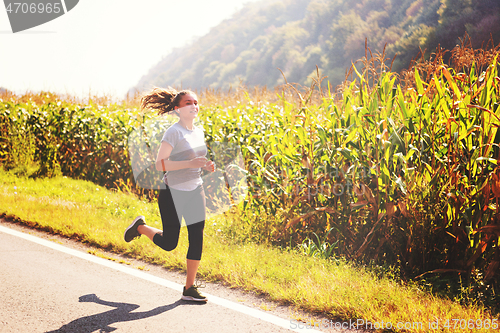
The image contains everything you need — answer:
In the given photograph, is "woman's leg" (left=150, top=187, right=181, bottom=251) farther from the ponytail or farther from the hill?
the hill

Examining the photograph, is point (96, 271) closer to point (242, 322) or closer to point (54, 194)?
point (242, 322)

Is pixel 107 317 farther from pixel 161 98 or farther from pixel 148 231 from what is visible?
pixel 161 98

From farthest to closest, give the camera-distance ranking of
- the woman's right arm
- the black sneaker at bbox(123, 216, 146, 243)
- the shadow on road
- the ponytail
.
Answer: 1. the black sneaker at bbox(123, 216, 146, 243)
2. the ponytail
3. the woman's right arm
4. the shadow on road

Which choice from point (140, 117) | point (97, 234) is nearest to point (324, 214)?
point (97, 234)

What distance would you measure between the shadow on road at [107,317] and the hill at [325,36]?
3643mm

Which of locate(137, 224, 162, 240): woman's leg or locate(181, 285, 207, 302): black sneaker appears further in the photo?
locate(137, 224, 162, 240): woman's leg

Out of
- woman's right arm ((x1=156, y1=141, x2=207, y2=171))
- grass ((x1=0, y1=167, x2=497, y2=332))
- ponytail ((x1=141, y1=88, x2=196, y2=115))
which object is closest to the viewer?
grass ((x1=0, y1=167, x2=497, y2=332))

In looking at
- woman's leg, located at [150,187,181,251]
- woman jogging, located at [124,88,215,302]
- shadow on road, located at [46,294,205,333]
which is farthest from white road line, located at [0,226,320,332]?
woman's leg, located at [150,187,181,251]

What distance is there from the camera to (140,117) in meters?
10.2

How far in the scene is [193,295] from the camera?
14.3 feet

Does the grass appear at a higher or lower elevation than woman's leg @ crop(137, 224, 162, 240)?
lower

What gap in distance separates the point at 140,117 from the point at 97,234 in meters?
4.38

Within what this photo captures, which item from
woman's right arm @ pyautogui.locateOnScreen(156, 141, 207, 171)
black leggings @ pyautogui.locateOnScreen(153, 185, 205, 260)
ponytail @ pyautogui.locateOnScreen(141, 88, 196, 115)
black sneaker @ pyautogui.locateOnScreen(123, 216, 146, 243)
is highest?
ponytail @ pyautogui.locateOnScreen(141, 88, 196, 115)

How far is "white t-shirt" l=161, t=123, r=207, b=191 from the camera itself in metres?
4.27
